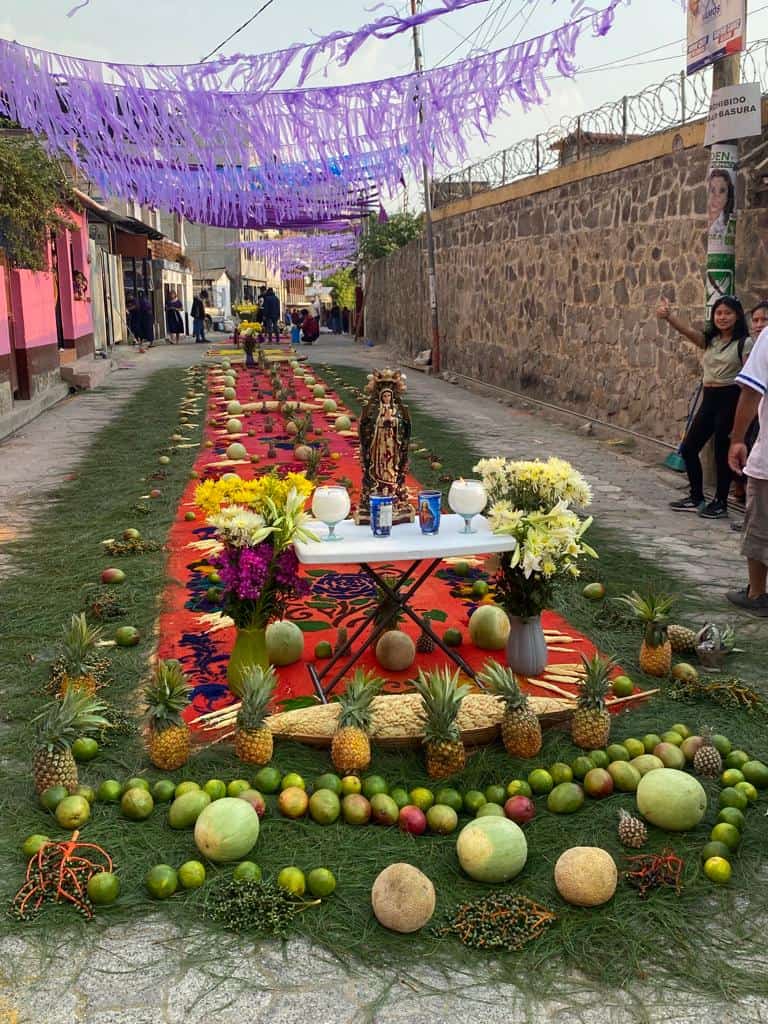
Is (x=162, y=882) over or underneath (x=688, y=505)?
underneath

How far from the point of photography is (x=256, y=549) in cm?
412

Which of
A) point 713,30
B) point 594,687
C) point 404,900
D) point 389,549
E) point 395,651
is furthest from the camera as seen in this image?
point 713,30

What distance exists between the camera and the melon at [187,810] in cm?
327

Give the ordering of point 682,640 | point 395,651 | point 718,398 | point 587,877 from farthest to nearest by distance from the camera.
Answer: point 718,398, point 682,640, point 395,651, point 587,877

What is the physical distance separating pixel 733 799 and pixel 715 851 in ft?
1.15

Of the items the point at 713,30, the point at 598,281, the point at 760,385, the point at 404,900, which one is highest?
the point at 713,30

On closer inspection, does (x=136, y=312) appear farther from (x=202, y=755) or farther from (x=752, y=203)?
(x=202, y=755)

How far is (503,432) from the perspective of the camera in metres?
12.7

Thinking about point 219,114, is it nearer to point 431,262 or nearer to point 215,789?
point 215,789

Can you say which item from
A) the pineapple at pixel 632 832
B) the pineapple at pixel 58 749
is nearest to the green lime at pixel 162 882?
the pineapple at pixel 58 749

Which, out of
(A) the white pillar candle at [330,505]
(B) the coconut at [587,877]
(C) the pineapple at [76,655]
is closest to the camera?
(B) the coconut at [587,877]

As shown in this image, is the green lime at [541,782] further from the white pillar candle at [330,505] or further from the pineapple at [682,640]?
the pineapple at [682,640]

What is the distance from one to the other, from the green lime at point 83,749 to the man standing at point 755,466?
3.86 metres

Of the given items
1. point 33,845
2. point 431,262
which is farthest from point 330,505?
point 431,262
